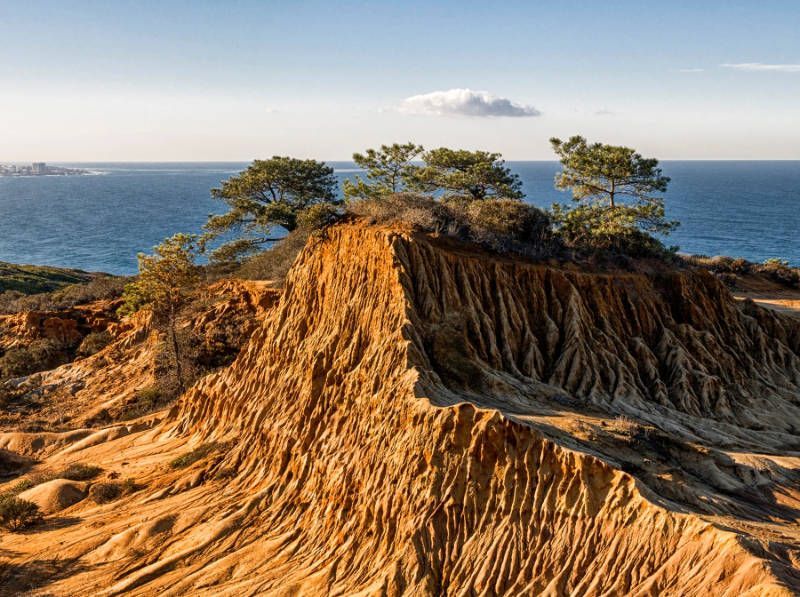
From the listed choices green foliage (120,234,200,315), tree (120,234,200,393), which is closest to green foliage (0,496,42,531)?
tree (120,234,200,393)

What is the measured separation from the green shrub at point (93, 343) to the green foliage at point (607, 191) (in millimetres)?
27197

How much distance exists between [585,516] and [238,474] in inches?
447

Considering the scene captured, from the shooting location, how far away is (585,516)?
11375 mm

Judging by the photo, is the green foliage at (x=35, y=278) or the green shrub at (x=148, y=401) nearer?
the green shrub at (x=148, y=401)

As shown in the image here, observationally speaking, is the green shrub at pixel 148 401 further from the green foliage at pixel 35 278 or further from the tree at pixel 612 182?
the green foliage at pixel 35 278

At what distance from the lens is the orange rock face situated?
11375 mm

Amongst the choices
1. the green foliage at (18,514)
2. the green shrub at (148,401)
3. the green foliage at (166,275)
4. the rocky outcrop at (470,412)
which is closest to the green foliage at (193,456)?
the rocky outcrop at (470,412)

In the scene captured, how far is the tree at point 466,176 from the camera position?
37188 millimetres

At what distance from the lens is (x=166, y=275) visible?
29.7 m

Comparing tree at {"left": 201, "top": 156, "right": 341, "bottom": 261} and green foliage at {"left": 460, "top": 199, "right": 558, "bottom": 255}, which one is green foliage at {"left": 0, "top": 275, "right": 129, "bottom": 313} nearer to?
tree at {"left": 201, "top": 156, "right": 341, "bottom": 261}

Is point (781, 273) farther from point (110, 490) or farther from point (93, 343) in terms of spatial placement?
point (93, 343)

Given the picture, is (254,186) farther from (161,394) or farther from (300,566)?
(300,566)

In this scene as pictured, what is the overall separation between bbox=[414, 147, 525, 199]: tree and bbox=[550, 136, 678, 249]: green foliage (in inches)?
147

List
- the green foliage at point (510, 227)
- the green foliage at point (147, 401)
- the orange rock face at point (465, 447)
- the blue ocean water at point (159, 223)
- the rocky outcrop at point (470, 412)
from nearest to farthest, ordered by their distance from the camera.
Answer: the rocky outcrop at point (470, 412), the orange rock face at point (465, 447), the green foliage at point (510, 227), the green foliage at point (147, 401), the blue ocean water at point (159, 223)
